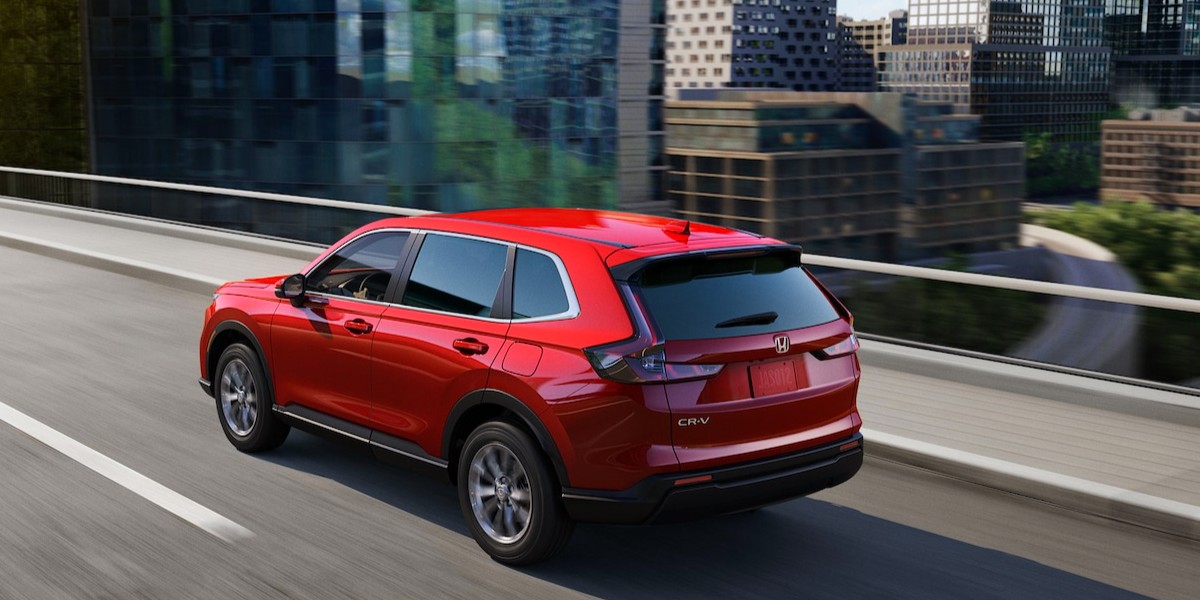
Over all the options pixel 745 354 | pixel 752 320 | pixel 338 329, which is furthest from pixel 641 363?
pixel 338 329

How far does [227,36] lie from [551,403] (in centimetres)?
5391

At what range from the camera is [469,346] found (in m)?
5.75

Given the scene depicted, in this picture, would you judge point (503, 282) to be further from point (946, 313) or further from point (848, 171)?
point (848, 171)

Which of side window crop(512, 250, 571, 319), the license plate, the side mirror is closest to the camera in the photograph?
the license plate

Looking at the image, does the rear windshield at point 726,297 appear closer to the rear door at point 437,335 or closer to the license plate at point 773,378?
the license plate at point 773,378

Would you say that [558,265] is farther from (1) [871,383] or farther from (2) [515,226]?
(1) [871,383]

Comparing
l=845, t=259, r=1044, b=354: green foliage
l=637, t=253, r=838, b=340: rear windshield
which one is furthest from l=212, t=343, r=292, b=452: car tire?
l=845, t=259, r=1044, b=354: green foliage

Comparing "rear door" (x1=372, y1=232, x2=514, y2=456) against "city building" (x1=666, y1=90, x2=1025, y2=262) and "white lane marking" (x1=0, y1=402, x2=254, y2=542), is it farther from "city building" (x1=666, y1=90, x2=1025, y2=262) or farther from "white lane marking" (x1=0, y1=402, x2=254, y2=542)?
"city building" (x1=666, y1=90, x2=1025, y2=262)

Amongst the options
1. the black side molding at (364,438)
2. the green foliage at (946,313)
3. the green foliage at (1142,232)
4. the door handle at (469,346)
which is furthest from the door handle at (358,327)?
the green foliage at (1142,232)

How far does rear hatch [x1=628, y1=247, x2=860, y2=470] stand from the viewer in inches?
204

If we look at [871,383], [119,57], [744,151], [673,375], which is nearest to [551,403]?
[673,375]

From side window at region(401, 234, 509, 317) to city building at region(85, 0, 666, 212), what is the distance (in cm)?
4859

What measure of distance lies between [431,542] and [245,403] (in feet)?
6.88

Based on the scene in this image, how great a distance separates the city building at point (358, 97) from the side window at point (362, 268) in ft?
157
